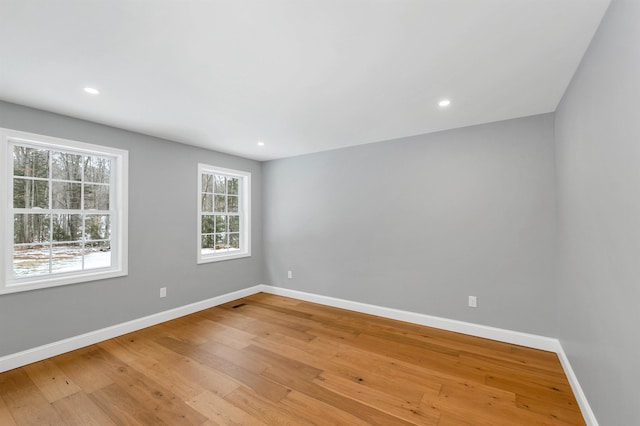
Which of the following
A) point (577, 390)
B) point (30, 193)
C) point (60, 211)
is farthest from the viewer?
point (60, 211)

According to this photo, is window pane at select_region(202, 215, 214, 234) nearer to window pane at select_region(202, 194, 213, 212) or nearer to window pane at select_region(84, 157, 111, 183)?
window pane at select_region(202, 194, 213, 212)

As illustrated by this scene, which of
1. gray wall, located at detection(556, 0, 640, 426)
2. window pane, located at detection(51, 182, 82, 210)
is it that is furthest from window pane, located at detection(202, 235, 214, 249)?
gray wall, located at detection(556, 0, 640, 426)

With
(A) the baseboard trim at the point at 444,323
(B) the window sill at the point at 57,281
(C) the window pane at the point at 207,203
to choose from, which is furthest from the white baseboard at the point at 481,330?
(B) the window sill at the point at 57,281

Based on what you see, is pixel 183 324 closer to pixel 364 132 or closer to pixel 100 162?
pixel 100 162

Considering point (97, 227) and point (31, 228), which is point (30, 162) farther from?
point (97, 227)

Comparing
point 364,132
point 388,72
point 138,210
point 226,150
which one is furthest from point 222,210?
point 388,72

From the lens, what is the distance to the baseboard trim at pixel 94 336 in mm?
2457

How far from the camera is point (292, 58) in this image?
1.86m

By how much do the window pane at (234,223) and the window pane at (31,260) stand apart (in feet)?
7.63

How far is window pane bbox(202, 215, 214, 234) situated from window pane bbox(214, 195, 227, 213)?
18 cm

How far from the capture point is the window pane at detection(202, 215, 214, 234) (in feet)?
13.9

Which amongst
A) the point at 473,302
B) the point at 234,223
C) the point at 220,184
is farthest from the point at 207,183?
the point at 473,302

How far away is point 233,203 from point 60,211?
2302 mm

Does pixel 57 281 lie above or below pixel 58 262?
below
